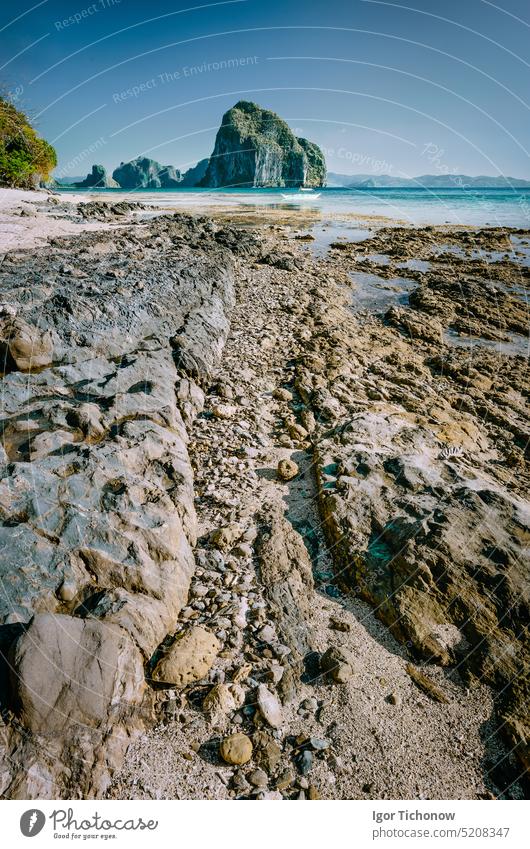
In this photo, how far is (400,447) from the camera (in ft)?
20.2

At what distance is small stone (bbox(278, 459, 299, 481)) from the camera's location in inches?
239

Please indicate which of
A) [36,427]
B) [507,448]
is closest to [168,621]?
[36,427]

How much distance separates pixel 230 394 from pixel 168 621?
474 cm

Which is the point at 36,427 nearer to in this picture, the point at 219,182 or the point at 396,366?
the point at 396,366

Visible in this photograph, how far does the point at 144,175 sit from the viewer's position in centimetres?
13288

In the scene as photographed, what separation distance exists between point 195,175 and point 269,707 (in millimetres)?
148424

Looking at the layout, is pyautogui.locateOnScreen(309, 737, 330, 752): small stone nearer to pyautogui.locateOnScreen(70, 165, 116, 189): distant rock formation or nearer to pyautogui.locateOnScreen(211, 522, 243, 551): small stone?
pyautogui.locateOnScreen(211, 522, 243, 551): small stone

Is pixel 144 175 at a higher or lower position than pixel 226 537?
higher

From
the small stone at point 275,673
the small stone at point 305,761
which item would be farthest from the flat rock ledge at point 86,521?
the small stone at point 305,761

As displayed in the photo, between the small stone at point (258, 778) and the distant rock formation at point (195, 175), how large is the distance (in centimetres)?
13828

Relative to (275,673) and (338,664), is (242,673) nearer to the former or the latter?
(275,673)

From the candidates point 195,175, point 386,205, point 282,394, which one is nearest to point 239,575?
point 282,394

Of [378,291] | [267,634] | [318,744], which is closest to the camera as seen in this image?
[318,744]

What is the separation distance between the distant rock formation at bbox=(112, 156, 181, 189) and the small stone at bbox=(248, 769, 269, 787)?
150m
